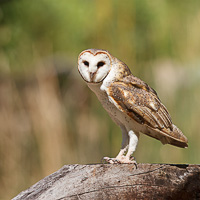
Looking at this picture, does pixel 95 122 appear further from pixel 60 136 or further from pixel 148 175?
pixel 148 175

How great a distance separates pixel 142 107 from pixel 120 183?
0.40 metres

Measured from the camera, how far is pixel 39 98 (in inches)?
144

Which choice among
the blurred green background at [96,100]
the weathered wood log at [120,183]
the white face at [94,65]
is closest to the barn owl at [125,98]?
the white face at [94,65]

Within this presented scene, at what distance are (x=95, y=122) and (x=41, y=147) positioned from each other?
1.88 feet

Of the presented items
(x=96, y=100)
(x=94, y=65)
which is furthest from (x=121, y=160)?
(x=96, y=100)

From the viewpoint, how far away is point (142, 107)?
2096 millimetres

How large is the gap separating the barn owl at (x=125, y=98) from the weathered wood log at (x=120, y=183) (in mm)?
115

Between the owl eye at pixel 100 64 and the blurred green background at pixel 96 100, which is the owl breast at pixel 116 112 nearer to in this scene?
the owl eye at pixel 100 64

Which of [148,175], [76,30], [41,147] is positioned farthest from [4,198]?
[76,30]

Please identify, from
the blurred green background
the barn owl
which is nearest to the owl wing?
the barn owl

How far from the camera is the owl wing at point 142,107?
2068mm

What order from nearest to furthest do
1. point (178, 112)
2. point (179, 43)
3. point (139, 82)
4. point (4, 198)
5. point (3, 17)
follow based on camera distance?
point (139, 82) < point (178, 112) < point (179, 43) < point (4, 198) < point (3, 17)

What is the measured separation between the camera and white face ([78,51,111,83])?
204cm

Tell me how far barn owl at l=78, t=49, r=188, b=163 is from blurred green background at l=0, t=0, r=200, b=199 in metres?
1.00
